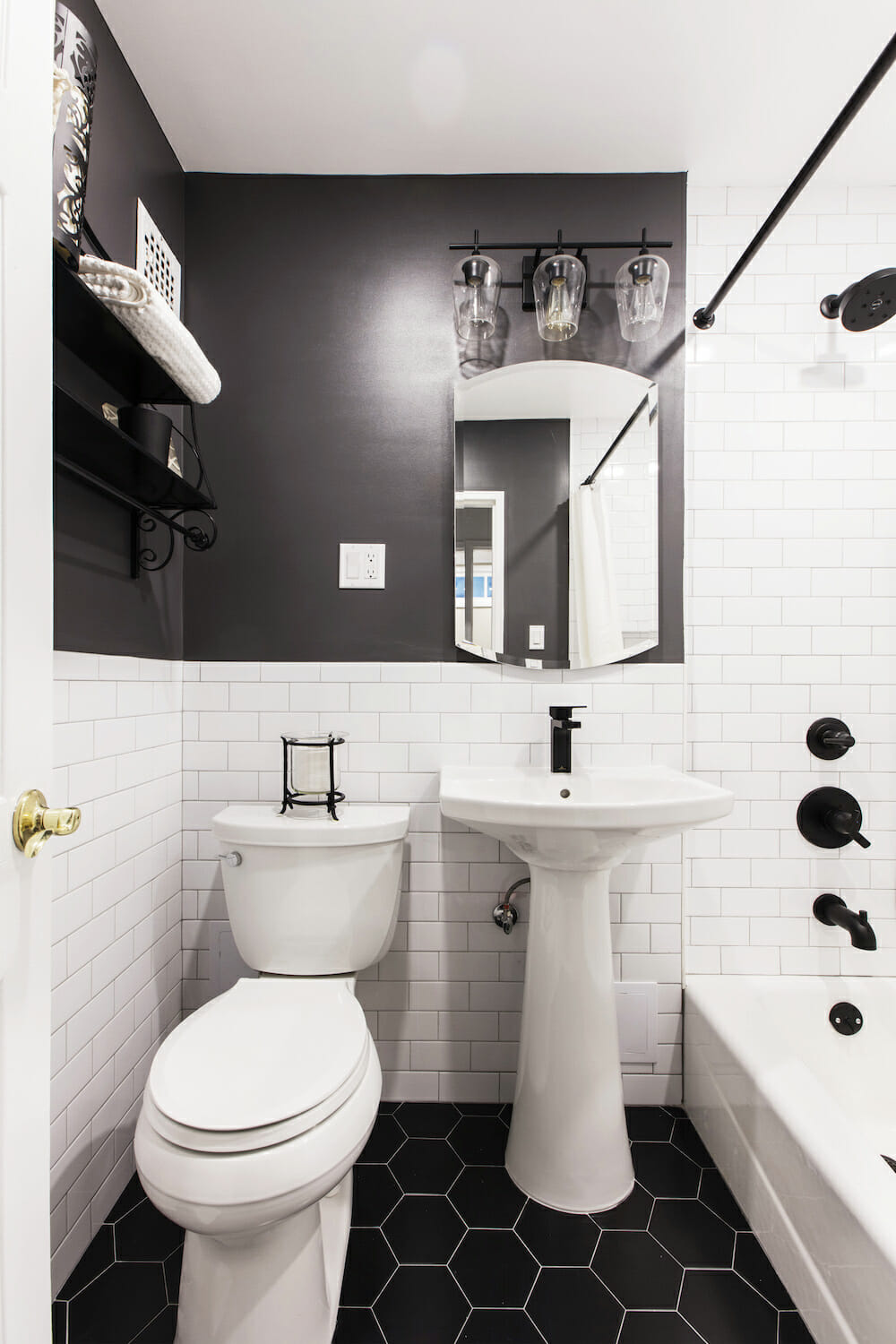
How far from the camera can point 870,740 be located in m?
1.76

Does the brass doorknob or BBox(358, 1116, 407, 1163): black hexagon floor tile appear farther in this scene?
BBox(358, 1116, 407, 1163): black hexagon floor tile

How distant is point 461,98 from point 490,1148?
239 cm

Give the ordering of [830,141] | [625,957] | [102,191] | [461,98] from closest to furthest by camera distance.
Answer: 1. [830,141]
2. [102,191]
3. [461,98]
4. [625,957]

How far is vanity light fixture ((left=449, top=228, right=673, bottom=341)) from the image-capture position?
1612 millimetres

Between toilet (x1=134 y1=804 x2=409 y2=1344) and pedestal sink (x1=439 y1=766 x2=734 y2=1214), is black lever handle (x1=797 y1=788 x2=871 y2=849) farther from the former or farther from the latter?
toilet (x1=134 y1=804 x2=409 y2=1344)

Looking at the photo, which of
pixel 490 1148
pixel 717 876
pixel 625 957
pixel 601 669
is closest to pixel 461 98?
pixel 601 669

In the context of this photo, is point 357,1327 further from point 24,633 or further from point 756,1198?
point 24,633

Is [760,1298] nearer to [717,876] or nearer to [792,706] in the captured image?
[717,876]

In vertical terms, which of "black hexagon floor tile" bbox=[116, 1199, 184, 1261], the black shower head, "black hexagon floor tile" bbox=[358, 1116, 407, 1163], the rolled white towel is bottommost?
"black hexagon floor tile" bbox=[358, 1116, 407, 1163]

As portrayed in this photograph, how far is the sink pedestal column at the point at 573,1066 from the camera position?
1409 mm

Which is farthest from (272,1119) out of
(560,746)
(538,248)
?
(538,248)

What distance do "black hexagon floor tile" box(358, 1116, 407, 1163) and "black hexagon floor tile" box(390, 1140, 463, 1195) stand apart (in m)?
0.02

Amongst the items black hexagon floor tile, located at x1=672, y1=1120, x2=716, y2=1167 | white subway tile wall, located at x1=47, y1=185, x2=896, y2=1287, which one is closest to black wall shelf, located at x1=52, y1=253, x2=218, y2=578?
white subway tile wall, located at x1=47, y1=185, x2=896, y2=1287

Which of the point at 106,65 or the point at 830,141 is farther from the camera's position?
the point at 106,65
